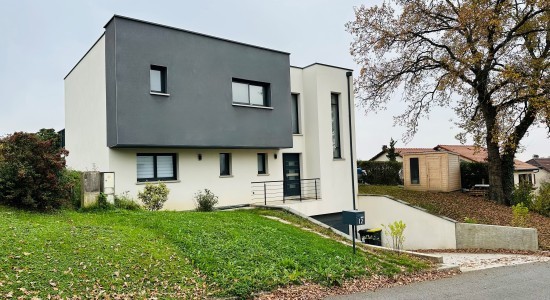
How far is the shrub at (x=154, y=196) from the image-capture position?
44.9 ft

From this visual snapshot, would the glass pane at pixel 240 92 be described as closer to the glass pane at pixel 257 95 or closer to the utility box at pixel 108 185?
the glass pane at pixel 257 95

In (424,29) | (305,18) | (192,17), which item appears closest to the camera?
(305,18)

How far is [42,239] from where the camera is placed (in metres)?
8.04

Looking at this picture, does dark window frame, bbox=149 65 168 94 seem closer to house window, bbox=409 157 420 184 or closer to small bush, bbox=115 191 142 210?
small bush, bbox=115 191 142 210

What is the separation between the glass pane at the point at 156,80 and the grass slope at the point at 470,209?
12763 millimetres

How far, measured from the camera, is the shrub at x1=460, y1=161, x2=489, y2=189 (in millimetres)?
25391

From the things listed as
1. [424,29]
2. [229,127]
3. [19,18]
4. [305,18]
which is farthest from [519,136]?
[19,18]

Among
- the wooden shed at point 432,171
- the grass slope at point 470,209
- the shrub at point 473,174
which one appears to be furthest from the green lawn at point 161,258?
the shrub at point 473,174

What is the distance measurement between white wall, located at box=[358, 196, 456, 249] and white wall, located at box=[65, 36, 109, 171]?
38.5 feet

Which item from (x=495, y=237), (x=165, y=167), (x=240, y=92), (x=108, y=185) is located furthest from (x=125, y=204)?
(x=495, y=237)

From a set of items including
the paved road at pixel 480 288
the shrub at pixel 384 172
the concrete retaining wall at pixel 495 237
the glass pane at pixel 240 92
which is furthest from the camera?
the shrub at pixel 384 172

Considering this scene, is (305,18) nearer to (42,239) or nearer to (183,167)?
(183,167)

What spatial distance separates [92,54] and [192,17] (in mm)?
4254

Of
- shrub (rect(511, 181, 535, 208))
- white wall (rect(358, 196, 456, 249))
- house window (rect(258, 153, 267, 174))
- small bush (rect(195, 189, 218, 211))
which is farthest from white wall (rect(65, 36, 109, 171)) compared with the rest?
shrub (rect(511, 181, 535, 208))
